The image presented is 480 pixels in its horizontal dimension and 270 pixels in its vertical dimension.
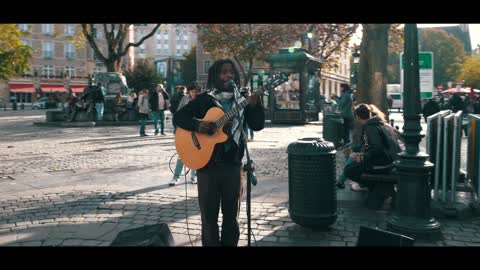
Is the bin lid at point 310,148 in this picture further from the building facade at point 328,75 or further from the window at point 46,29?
the window at point 46,29

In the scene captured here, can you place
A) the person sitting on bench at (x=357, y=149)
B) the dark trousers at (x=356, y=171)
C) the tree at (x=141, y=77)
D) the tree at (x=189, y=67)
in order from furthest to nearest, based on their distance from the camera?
the tree at (x=189, y=67) < the tree at (x=141, y=77) < the person sitting on bench at (x=357, y=149) < the dark trousers at (x=356, y=171)

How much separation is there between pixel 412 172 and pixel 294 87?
1693cm

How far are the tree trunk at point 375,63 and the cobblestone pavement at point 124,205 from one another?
64.6 inches

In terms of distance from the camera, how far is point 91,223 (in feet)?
17.5

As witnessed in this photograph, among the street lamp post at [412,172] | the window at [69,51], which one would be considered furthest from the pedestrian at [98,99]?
the window at [69,51]

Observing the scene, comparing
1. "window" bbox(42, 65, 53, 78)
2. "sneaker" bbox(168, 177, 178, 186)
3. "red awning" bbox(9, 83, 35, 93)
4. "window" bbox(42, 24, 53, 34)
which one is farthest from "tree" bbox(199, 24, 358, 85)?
"window" bbox(42, 24, 53, 34)

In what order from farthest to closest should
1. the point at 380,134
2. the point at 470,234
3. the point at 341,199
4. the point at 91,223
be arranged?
the point at 341,199
the point at 380,134
the point at 91,223
the point at 470,234

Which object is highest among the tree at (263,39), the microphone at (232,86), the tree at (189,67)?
the tree at (189,67)

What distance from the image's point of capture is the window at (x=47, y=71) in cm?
6767

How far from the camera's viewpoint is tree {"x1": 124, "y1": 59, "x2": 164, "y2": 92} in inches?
1636
